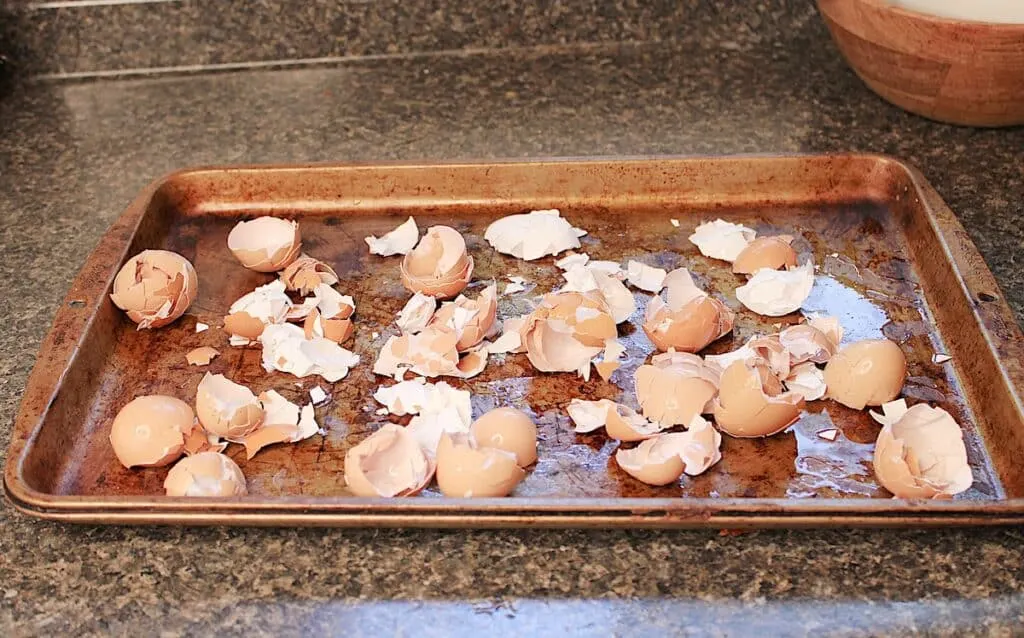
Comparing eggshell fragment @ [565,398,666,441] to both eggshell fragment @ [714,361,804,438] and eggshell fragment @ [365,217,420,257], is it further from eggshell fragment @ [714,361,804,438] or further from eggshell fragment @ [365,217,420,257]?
eggshell fragment @ [365,217,420,257]

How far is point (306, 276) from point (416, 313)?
0.13 meters

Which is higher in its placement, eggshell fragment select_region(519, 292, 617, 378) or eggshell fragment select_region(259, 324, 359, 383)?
eggshell fragment select_region(519, 292, 617, 378)

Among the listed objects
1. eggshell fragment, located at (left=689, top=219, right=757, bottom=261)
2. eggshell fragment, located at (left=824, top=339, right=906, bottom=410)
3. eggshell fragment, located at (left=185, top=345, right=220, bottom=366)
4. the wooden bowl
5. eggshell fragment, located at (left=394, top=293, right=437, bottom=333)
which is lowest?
eggshell fragment, located at (left=185, top=345, right=220, bottom=366)

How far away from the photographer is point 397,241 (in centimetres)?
110

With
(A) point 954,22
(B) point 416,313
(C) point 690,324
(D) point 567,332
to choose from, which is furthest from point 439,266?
(A) point 954,22

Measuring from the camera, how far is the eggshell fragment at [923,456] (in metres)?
0.76

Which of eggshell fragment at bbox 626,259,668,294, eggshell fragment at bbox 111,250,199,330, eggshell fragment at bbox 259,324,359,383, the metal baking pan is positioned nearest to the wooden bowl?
the metal baking pan

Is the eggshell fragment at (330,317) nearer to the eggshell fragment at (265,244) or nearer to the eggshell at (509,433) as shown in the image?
the eggshell fragment at (265,244)

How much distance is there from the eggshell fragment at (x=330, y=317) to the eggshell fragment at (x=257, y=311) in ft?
0.11

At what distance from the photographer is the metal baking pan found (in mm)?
722

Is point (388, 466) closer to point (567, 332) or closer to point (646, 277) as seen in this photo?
point (567, 332)

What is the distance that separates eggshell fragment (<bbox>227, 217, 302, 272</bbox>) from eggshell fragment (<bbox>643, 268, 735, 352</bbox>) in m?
0.40

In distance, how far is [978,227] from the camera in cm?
113

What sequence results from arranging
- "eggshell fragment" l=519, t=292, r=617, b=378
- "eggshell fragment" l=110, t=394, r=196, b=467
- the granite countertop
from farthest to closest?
1. "eggshell fragment" l=519, t=292, r=617, b=378
2. "eggshell fragment" l=110, t=394, r=196, b=467
3. the granite countertop
